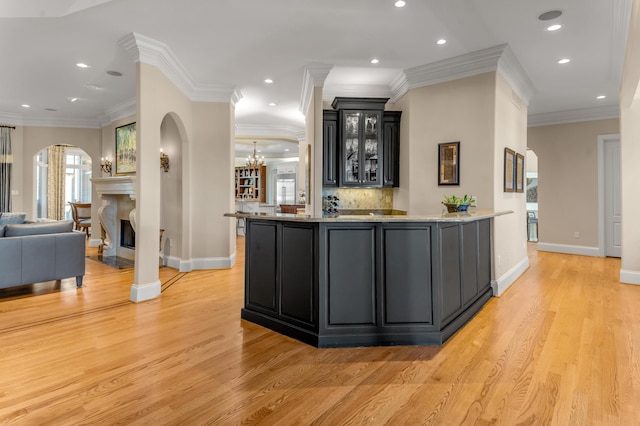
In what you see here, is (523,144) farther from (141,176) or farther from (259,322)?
(141,176)

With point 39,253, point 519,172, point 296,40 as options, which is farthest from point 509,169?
point 39,253

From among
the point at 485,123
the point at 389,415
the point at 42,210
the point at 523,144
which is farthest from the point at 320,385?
the point at 42,210

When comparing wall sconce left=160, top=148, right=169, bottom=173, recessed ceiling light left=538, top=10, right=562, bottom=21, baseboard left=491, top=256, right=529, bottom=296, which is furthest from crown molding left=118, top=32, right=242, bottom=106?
baseboard left=491, top=256, right=529, bottom=296

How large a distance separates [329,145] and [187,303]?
299 centimetres

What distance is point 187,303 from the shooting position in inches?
159

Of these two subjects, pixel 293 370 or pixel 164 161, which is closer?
pixel 293 370

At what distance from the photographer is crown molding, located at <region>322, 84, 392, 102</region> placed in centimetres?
563

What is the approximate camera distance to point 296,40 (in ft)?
13.3

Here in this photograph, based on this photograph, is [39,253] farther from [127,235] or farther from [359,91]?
[359,91]

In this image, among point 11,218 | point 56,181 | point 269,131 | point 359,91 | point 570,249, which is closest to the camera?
point 11,218

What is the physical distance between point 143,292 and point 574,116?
8418 millimetres

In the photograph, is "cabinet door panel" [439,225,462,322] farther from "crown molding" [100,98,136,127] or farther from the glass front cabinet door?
"crown molding" [100,98,136,127]

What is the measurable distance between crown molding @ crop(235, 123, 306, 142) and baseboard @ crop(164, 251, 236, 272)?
3.80 meters

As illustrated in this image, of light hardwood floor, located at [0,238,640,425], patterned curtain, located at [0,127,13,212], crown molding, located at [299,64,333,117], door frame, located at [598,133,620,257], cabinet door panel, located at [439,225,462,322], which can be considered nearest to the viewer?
light hardwood floor, located at [0,238,640,425]
